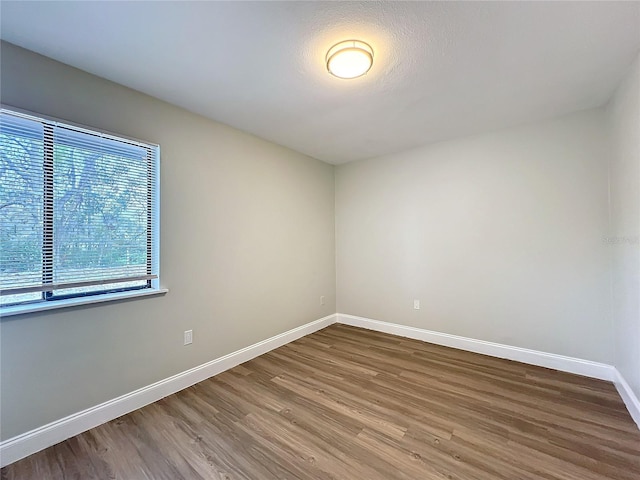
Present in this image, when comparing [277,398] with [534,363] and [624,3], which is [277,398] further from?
[624,3]

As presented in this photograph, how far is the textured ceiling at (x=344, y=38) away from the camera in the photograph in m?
1.40

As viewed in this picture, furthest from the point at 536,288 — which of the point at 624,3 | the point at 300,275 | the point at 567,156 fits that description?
the point at 300,275

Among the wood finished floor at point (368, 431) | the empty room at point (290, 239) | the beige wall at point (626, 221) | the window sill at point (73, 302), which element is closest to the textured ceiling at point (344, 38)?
the empty room at point (290, 239)

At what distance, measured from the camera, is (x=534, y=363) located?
8.91 ft

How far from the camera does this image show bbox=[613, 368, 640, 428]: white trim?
1.82 meters

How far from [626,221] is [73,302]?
4002 millimetres

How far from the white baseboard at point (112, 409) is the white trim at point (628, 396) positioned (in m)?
3.08

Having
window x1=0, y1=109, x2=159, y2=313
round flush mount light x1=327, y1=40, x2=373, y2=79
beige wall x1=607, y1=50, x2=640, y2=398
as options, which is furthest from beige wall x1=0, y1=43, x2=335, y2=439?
beige wall x1=607, y1=50, x2=640, y2=398

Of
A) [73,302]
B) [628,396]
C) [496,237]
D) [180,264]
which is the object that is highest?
[496,237]

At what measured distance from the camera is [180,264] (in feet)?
7.86

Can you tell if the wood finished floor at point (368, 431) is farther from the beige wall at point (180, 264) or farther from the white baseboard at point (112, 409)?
the beige wall at point (180, 264)

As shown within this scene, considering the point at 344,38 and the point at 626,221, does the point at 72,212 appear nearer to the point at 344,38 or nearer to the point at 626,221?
the point at 344,38

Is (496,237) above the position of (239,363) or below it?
above

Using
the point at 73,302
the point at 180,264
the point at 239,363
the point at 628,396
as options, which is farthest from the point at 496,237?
the point at 73,302
